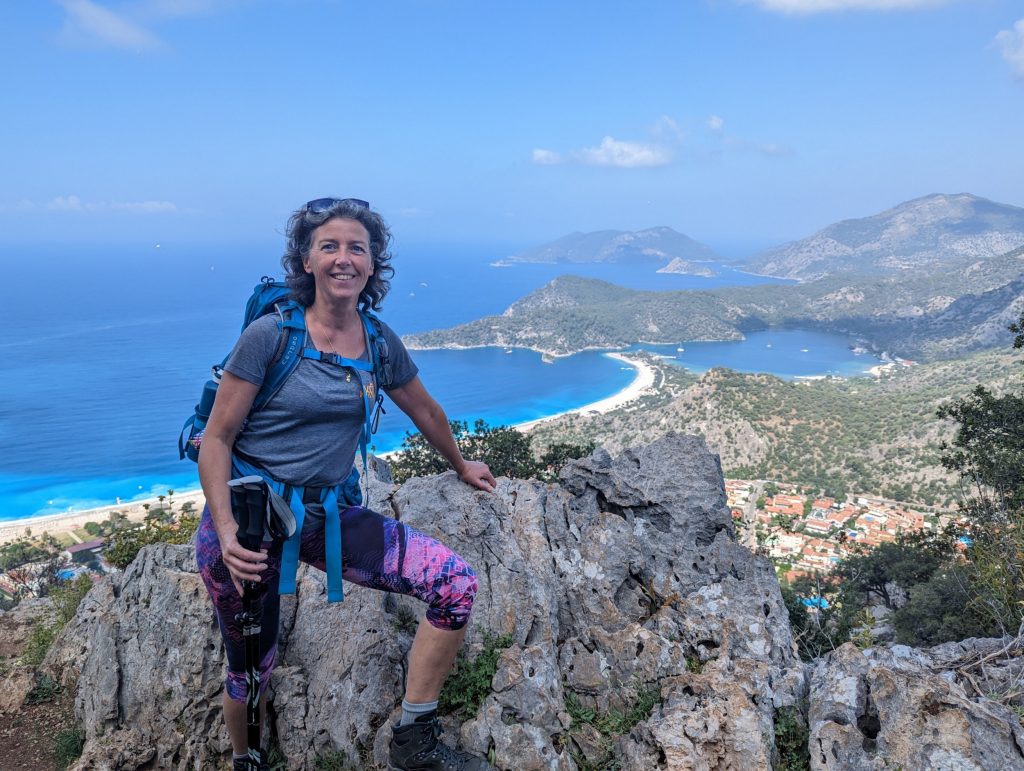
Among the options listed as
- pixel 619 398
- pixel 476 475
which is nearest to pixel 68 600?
pixel 476 475

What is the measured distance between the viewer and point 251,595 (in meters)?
3.01

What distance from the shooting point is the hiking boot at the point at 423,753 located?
122 inches

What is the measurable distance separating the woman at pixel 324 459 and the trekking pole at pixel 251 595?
0.04 m

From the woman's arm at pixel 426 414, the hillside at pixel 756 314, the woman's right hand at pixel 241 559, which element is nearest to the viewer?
the woman's right hand at pixel 241 559

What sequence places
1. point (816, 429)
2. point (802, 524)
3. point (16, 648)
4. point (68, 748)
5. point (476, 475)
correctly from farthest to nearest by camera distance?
point (816, 429)
point (802, 524)
point (16, 648)
point (476, 475)
point (68, 748)

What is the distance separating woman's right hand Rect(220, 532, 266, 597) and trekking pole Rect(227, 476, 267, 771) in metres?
0.07

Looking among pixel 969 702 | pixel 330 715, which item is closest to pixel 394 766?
pixel 330 715

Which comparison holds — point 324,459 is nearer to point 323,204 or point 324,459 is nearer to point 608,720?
point 323,204

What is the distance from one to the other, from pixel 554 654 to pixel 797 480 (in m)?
43.3

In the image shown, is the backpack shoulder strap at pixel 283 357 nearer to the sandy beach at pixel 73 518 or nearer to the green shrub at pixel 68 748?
the green shrub at pixel 68 748

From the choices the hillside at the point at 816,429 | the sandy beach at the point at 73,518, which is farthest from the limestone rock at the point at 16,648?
the hillside at the point at 816,429

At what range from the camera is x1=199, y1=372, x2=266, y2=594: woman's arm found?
2.73 metres

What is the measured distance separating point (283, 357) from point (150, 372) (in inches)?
3634

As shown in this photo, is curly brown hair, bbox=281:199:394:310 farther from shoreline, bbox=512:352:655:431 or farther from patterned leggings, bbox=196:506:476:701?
shoreline, bbox=512:352:655:431
